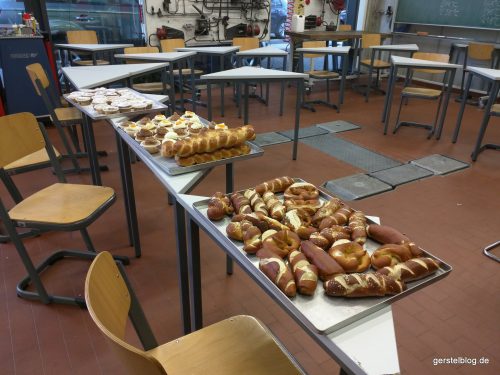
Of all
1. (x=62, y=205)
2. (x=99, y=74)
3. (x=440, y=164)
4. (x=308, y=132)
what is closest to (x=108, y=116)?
(x=62, y=205)

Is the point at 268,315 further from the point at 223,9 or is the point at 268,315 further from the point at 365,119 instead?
the point at 223,9

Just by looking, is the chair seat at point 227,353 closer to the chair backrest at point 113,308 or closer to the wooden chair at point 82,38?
the chair backrest at point 113,308

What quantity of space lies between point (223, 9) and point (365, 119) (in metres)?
3.29

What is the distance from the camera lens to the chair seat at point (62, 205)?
190 cm

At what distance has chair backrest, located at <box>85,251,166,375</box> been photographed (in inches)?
26.2

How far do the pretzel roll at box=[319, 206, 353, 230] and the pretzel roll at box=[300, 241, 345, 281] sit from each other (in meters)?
0.11

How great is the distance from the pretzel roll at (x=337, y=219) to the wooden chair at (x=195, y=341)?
0.40 metres

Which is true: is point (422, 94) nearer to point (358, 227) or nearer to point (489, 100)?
point (489, 100)

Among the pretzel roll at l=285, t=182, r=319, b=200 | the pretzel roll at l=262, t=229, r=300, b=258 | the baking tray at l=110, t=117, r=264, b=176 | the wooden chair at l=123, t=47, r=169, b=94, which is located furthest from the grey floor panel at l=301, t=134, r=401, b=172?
the pretzel roll at l=262, t=229, r=300, b=258

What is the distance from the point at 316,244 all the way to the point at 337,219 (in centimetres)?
16

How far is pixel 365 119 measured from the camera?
539 cm

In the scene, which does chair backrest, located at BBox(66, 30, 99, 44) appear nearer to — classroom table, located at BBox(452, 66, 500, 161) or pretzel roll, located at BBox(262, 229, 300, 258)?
classroom table, located at BBox(452, 66, 500, 161)

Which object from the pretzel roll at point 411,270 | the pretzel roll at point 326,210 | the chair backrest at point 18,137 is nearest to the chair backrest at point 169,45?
the chair backrest at point 18,137

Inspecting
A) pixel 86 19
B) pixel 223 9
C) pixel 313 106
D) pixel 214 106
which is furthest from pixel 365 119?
pixel 86 19
